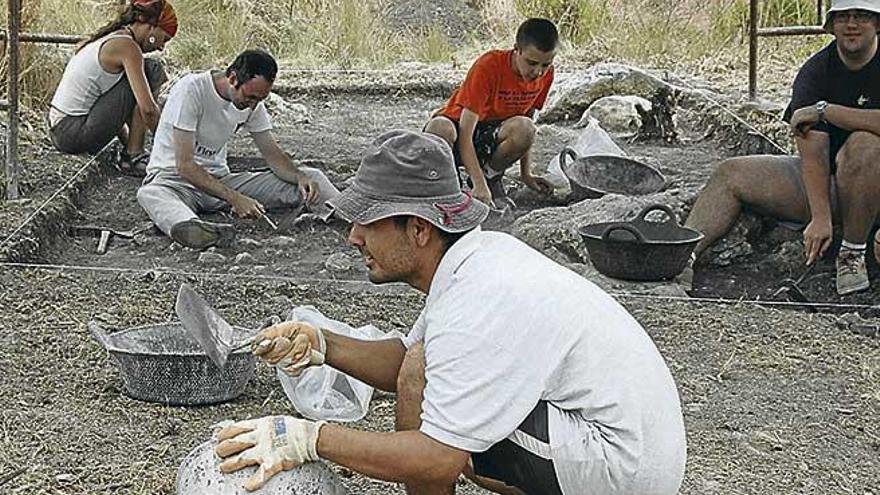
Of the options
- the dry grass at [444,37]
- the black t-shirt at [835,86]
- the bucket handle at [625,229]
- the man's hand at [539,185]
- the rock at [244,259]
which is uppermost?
the black t-shirt at [835,86]

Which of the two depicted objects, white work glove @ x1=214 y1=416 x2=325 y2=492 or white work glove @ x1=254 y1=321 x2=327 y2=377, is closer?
white work glove @ x1=214 y1=416 x2=325 y2=492

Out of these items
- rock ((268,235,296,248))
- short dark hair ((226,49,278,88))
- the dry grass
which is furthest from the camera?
the dry grass

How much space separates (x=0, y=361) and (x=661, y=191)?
4.64 metres

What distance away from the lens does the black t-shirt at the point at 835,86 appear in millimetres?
6820

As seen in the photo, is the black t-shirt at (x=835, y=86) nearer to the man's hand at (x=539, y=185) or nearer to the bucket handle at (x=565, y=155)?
the bucket handle at (x=565, y=155)

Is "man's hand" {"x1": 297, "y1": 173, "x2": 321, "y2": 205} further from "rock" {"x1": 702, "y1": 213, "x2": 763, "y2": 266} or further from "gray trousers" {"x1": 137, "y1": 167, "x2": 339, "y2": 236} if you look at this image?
"rock" {"x1": 702, "y1": 213, "x2": 763, "y2": 266}

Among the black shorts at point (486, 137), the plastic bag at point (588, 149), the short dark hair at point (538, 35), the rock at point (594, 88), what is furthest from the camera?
the rock at point (594, 88)

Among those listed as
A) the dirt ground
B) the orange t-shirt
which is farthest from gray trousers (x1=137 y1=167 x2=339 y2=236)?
the orange t-shirt

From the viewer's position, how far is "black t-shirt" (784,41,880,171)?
22.4 feet

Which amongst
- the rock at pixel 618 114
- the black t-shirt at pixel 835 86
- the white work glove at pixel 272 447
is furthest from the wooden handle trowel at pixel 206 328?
the rock at pixel 618 114

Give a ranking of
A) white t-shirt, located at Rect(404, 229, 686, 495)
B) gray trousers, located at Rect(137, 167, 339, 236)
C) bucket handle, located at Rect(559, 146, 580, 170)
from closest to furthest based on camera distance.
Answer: white t-shirt, located at Rect(404, 229, 686, 495), gray trousers, located at Rect(137, 167, 339, 236), bucket handle, located at Rect(559, 146, 580, 170)

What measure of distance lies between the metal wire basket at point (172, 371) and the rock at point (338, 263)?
7.71 feet

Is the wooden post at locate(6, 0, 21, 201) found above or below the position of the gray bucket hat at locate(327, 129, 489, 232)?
below

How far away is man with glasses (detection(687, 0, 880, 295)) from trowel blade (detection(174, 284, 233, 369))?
10.7 ft
